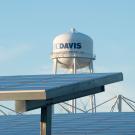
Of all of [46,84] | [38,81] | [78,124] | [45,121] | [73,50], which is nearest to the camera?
[46,84]

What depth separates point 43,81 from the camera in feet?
60.6

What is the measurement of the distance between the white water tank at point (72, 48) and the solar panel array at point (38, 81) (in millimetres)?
41352

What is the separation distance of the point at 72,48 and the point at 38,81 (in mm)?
44003

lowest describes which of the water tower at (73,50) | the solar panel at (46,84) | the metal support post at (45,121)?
the metal support post at (45,121)

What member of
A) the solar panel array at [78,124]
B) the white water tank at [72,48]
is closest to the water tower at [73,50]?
the white water tank at [72,48]

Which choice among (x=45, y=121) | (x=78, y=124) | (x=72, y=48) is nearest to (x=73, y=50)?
(x=72, y=48)

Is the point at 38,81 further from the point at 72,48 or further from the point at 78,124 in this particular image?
the point at 72,48

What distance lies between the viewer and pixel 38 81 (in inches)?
730

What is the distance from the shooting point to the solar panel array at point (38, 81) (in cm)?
1709

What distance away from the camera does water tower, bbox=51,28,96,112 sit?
61.9 meters

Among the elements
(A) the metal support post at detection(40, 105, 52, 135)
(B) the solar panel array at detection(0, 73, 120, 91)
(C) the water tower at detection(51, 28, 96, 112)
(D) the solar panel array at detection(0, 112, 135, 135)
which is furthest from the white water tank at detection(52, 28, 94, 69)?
(A) the metal support post at detection(40, 105, 52, 135)

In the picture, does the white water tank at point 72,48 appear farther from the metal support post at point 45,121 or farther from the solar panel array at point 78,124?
the metal support post at point 45,121

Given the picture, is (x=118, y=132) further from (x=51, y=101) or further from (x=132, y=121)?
(x=51, y=101)

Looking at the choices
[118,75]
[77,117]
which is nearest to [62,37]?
[77,117]
